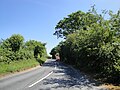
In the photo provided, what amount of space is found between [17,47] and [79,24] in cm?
2449

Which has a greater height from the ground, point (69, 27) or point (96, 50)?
point (69, 27)

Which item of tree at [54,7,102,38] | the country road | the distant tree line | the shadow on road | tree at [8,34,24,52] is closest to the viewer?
the country road

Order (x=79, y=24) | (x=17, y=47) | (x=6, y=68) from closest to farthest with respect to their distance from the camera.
→ 1. (x=6, y=68)
2. (x=17, y=47)
3. (x=79, y=24)

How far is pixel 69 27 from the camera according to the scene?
191 feet

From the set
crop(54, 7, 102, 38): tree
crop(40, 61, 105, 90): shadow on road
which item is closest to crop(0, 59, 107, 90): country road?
crop(40, 61, 105, 90): shadow on road

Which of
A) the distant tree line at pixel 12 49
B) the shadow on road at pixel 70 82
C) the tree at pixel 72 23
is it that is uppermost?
the tree at pixel 72 23

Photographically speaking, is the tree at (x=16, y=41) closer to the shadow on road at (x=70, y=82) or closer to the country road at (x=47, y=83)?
the country road at (x=47, y=83)

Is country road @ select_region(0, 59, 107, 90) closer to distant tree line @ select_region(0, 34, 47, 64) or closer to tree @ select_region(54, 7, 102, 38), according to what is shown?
distant tree line @ select_region(0, 34, 47, 64)

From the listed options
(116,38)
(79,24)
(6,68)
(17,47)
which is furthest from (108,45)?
(79,24)

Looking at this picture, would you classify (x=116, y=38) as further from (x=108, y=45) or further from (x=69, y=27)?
(x=69, y=27)

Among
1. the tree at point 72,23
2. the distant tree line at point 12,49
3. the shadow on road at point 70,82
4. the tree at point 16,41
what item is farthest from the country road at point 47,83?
the tree at point 72,23

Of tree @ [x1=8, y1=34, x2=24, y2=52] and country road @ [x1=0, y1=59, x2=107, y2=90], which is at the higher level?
tree @ [x1=8, y1=34, x2=24, y2=52]

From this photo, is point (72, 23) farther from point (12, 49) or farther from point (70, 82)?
point (70, 82)

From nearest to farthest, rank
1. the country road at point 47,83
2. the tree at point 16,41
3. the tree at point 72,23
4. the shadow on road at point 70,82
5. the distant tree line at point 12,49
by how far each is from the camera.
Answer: the country road at point 47,83 < the shadow on road at point 70,82 < the distant tree line at point 12,49 < the tree at point 16,41 < the tree at point 72,23
